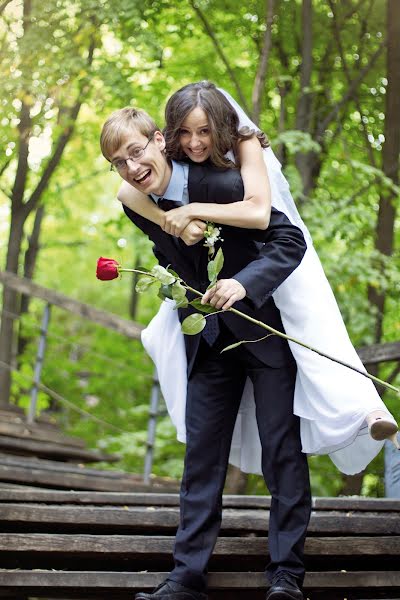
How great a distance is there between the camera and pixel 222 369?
2996 millimetres

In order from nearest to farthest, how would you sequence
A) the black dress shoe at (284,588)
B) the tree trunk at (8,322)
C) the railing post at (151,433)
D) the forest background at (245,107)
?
the black dress shoe at (284,588), the railing post at (151,433), the forest background at (245,107), the tree trunk at (8,322)

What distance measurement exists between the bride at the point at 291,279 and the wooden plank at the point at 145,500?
610mm

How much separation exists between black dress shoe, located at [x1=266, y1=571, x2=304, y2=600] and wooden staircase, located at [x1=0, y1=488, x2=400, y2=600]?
211 mm

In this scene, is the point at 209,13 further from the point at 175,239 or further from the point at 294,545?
the point at 294,545

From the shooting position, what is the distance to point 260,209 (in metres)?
2.76

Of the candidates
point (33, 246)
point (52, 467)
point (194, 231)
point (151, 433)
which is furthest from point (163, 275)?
point (33, 246)

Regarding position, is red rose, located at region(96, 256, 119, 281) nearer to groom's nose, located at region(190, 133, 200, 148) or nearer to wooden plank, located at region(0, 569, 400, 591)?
groom's nose, located at region(190, 133, 200, 148)

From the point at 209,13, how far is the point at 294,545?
636 cm

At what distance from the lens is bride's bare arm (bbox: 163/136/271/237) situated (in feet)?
8.90

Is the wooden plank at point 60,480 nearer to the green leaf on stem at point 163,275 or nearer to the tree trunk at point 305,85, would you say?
the green leaf on stem at point 163,275

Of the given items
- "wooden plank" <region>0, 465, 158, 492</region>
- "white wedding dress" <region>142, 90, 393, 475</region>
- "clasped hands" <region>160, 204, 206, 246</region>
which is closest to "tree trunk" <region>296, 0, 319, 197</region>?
"wooden plank" <region>0, 465, 158, 492</region>

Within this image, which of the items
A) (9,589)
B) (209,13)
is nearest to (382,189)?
→ (209,13)

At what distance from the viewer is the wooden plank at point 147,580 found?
2.79m

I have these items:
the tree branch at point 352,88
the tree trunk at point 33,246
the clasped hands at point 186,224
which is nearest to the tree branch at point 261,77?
the tree branch at point 352,88
